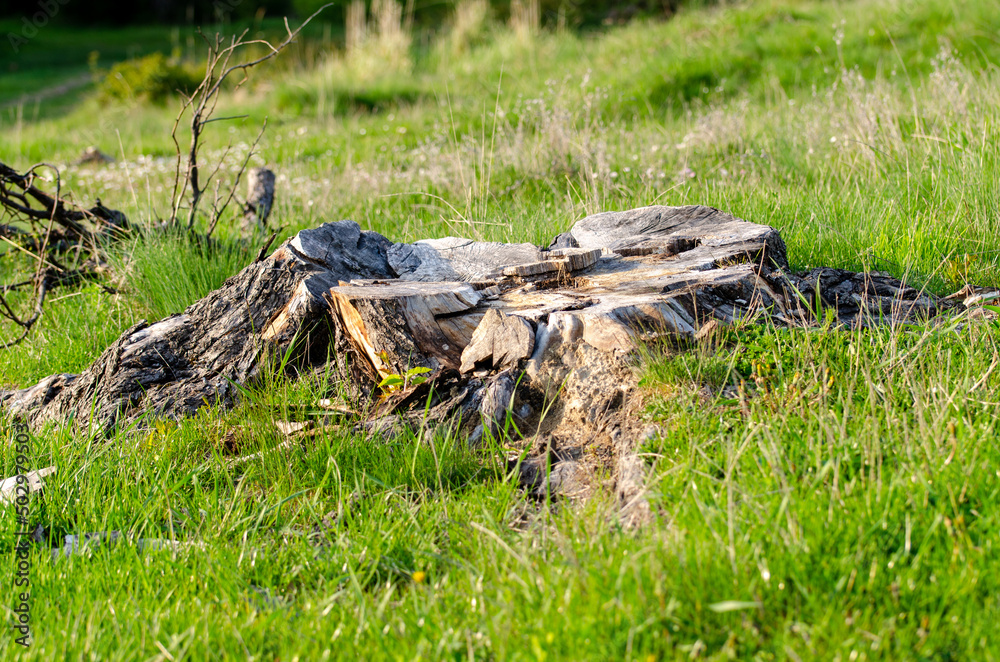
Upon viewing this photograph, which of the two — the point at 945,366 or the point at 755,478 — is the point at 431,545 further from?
the point at 945,366

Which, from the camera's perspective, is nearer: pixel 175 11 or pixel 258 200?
pixel 258 200

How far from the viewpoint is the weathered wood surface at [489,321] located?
8.14 ft

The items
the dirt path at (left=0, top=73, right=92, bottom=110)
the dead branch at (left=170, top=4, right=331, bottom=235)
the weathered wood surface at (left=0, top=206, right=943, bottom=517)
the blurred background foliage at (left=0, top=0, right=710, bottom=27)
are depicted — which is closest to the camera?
the weathered wood surface at (left=0, top=206, right=943, bottom=517)

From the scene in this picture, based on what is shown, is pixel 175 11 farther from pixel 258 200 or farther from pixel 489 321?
pixel 489 321

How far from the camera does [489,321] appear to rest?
8.60 ft

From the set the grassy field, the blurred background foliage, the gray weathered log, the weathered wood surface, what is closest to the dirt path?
the blurred background foliage

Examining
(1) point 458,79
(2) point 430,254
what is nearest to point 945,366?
(2) point 430,254

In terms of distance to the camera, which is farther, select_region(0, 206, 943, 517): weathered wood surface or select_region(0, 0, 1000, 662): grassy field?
select_region(0, 206, 943, 517): weathered wood surface

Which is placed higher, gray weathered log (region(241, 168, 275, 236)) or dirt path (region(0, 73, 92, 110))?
dirt path (region(0, 73, 92, 110))

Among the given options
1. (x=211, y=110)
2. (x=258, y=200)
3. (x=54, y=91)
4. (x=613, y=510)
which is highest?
(x=54, y=91)

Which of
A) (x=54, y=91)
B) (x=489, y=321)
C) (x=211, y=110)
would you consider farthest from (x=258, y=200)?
(x=54, y=91)

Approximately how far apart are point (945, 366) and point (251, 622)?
2.43 m

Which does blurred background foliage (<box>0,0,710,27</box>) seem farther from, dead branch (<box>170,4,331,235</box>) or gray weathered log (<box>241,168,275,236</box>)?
dead branch (<box>170,4,331,235</box>)

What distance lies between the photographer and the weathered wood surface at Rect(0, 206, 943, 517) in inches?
97.7
